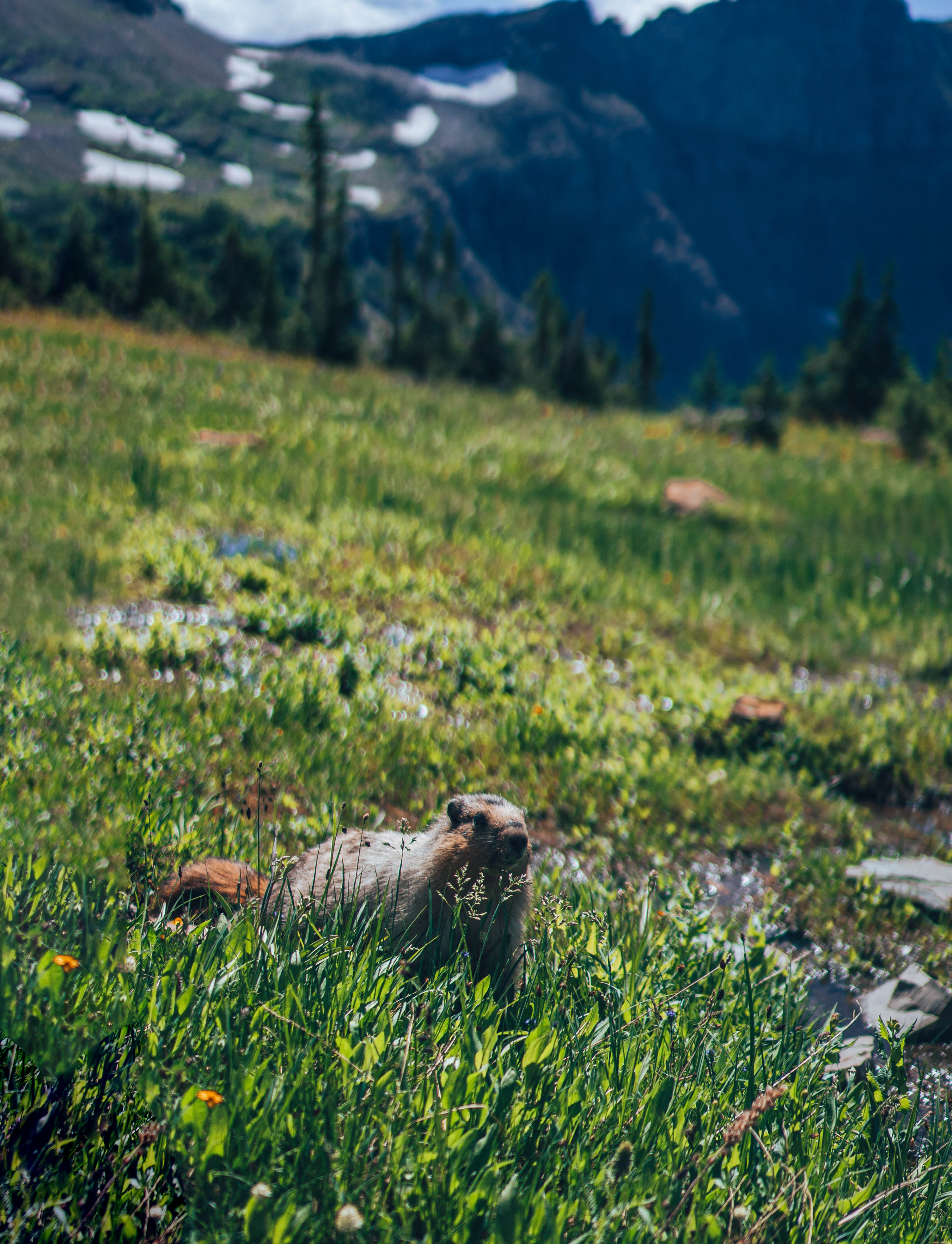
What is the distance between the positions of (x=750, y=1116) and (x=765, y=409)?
21.3 metres

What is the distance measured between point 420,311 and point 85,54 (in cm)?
6635

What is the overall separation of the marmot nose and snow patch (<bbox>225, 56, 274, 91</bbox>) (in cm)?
1331

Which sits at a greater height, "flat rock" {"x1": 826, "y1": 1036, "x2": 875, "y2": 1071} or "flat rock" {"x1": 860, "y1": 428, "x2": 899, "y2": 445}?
"flat rock" {"x1": 860, "y1": 428, "x2": 899, "y2": 445}

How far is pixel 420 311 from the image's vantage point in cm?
7488

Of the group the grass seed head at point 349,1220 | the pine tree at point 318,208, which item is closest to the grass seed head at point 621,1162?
the grass seed head at point 349,1220

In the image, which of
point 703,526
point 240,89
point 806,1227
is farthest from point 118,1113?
point 240,89

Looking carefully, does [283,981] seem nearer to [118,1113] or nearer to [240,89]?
[118,1113]

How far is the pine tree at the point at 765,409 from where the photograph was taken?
19.2m

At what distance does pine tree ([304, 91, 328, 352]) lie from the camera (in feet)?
149

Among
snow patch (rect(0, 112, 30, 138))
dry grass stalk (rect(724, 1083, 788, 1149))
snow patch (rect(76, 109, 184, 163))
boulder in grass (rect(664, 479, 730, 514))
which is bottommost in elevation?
dry grass stalk (rect(724, 1083, 788, 1149))

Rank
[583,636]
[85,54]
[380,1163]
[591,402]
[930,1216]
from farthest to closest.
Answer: [591,402] → [85,54] → [583,636] → [930,1216] → [380,1163]

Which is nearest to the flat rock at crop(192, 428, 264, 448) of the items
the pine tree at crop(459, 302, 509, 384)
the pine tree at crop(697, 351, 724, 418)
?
the pine tree at crop(459, 302, 509, 384)

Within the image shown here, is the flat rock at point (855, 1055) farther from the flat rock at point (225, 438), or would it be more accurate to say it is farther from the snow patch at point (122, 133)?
the snow patch at point (122, 133)

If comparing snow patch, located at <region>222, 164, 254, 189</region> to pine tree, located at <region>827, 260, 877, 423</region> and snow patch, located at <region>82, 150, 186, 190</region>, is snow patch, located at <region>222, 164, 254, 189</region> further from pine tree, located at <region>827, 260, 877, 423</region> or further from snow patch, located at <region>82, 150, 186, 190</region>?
snow patch, located at <region>82, 150, 186, 190</region>
